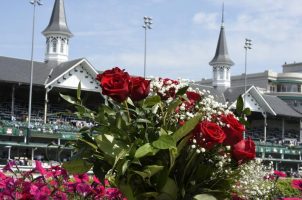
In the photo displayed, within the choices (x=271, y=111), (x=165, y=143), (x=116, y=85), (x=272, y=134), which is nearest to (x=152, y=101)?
(x=116, y=85)

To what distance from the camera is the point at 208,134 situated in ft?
9.94

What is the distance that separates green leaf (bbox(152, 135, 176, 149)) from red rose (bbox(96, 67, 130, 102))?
0.36 metres

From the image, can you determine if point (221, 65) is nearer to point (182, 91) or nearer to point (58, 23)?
point (58, 23)

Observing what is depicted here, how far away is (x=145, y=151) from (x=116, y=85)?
1.49 ft

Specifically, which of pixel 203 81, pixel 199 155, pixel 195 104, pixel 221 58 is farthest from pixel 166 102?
pixel 203 81

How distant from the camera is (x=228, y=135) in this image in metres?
3.18

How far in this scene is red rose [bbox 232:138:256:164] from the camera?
123 inches

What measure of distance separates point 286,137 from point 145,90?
55.3m

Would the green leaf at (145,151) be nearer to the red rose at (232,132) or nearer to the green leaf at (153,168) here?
the green leaf at (153,168)

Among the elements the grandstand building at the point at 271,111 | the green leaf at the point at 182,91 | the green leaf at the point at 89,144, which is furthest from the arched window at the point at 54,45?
the green leaf at the point at 89,144

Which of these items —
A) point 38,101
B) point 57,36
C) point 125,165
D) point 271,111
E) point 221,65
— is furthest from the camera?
point 221,65

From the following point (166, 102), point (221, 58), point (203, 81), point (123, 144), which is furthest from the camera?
point (203, 81)

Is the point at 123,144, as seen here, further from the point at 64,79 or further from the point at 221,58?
the point at 221,58

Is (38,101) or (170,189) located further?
(38,101)
